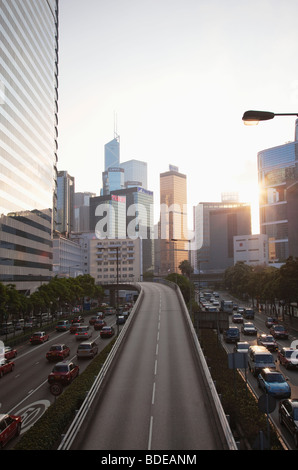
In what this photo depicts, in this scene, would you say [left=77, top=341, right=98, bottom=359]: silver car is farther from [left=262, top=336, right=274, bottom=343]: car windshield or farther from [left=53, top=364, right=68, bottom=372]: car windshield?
[left=262, top=336, right=274, bottom=343]: car windshield

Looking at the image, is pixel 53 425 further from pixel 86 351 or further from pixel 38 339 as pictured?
pixel 38 339

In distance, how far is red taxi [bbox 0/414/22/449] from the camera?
16.8 metres

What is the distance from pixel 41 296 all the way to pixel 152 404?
47.2 m

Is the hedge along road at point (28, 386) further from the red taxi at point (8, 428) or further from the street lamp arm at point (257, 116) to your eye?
the street lamp arm at point (257, 116)

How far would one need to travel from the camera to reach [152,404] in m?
18.5

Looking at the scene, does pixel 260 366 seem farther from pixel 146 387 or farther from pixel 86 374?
pixel 86 374

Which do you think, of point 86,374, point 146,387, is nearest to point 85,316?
point 86,374

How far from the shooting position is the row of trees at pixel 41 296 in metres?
47.8

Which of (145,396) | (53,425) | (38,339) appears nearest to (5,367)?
(38,339)

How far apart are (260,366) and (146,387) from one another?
10781mm

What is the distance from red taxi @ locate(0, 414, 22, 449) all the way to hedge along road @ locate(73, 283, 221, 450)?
397cm

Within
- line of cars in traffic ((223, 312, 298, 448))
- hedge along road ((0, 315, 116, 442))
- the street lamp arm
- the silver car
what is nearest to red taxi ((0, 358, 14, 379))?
hedge along road ((0, 315, 116, 442))

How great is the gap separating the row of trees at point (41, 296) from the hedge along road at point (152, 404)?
2195 cm

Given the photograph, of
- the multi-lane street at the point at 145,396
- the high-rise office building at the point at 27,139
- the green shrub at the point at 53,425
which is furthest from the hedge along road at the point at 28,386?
the high-rise office building at the point at 27,139
